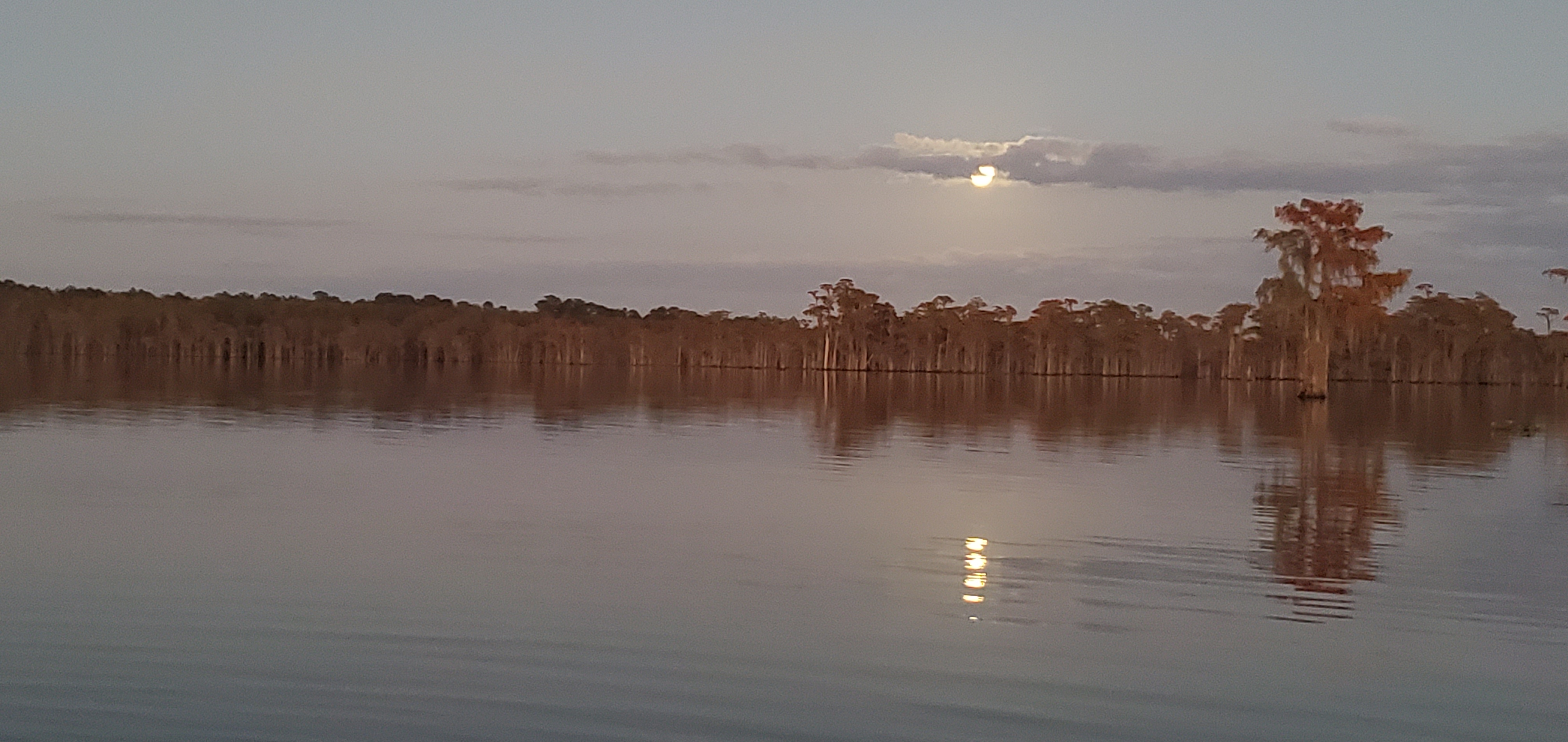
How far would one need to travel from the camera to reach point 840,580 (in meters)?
9.98

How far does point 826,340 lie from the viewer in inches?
5025

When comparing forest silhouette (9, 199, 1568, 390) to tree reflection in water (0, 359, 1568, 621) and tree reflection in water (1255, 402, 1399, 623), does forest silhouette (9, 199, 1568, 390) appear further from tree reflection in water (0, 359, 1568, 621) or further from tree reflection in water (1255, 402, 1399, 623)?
tree reflection in water (1255, 402, 1399, 623)

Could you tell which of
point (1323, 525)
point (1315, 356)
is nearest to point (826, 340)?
point (1315, 356)

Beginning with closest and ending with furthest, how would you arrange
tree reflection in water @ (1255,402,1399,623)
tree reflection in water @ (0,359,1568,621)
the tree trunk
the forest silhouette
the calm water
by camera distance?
the calm water, tree reflection in water @ (1255,402,1399,623), tree reflection in water @ (0,359,1568,621), the tree trunk, the forest silhouette

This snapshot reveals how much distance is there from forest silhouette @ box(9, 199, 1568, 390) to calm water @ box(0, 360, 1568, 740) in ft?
278

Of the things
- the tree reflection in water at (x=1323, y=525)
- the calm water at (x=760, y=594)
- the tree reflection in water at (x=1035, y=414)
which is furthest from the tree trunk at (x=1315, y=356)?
the calm water at (x=760, y=594)

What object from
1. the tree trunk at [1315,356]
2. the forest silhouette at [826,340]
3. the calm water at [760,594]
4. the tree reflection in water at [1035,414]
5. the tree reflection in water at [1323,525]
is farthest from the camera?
the forest silhouette at [826,340]

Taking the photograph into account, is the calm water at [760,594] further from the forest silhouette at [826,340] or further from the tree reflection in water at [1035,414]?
the forest silhouette at [826,340]

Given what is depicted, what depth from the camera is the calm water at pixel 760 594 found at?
6.43m

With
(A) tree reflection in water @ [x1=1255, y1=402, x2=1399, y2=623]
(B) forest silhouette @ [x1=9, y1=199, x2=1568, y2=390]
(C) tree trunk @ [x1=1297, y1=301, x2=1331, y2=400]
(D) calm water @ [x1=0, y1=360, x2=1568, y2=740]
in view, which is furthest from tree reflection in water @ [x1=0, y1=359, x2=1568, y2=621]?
(B) forest silhouette @ [x1=9, y1=199, x2=1568, y2=390]

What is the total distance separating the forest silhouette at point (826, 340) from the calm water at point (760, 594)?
8473cm

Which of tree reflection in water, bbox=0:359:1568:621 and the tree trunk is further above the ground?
the tree trunk

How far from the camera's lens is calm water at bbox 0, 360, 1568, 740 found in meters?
6.43

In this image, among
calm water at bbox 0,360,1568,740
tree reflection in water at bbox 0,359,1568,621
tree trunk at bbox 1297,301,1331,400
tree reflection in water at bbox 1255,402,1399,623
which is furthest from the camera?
tree trunk at bbox 1297,301,1331,400
